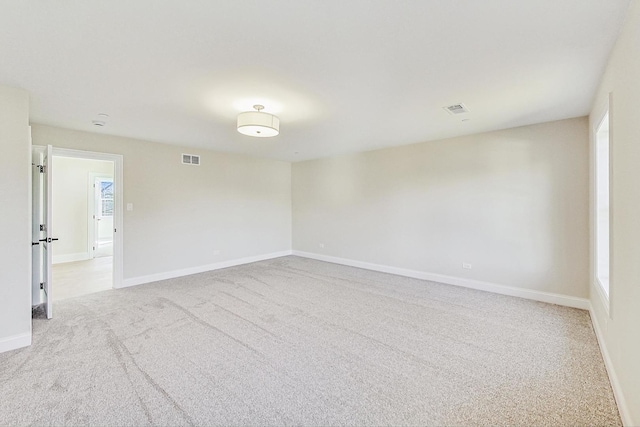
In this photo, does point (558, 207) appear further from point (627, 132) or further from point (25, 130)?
point (25, 130)

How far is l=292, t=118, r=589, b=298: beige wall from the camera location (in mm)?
3686

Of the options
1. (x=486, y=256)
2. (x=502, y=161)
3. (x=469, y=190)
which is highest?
(x=502, y=161)

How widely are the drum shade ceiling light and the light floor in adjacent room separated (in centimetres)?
368

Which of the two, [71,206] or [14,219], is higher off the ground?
[71,206]

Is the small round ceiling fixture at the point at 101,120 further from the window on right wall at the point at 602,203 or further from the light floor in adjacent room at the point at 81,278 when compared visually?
the window on right wall at the point at 602,203

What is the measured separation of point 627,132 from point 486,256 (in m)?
2.95

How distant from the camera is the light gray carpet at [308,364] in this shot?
181 cm

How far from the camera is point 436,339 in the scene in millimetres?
2785

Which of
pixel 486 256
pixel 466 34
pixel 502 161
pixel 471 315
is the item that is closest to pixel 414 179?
pixel 502 161

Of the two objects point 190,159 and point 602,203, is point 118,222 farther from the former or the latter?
point 602,203

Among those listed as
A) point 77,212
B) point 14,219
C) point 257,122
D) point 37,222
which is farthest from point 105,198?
point 257,122

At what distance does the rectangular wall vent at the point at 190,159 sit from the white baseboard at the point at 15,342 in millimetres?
3445

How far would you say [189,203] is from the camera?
5.42m

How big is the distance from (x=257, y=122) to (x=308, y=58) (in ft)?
3.85
